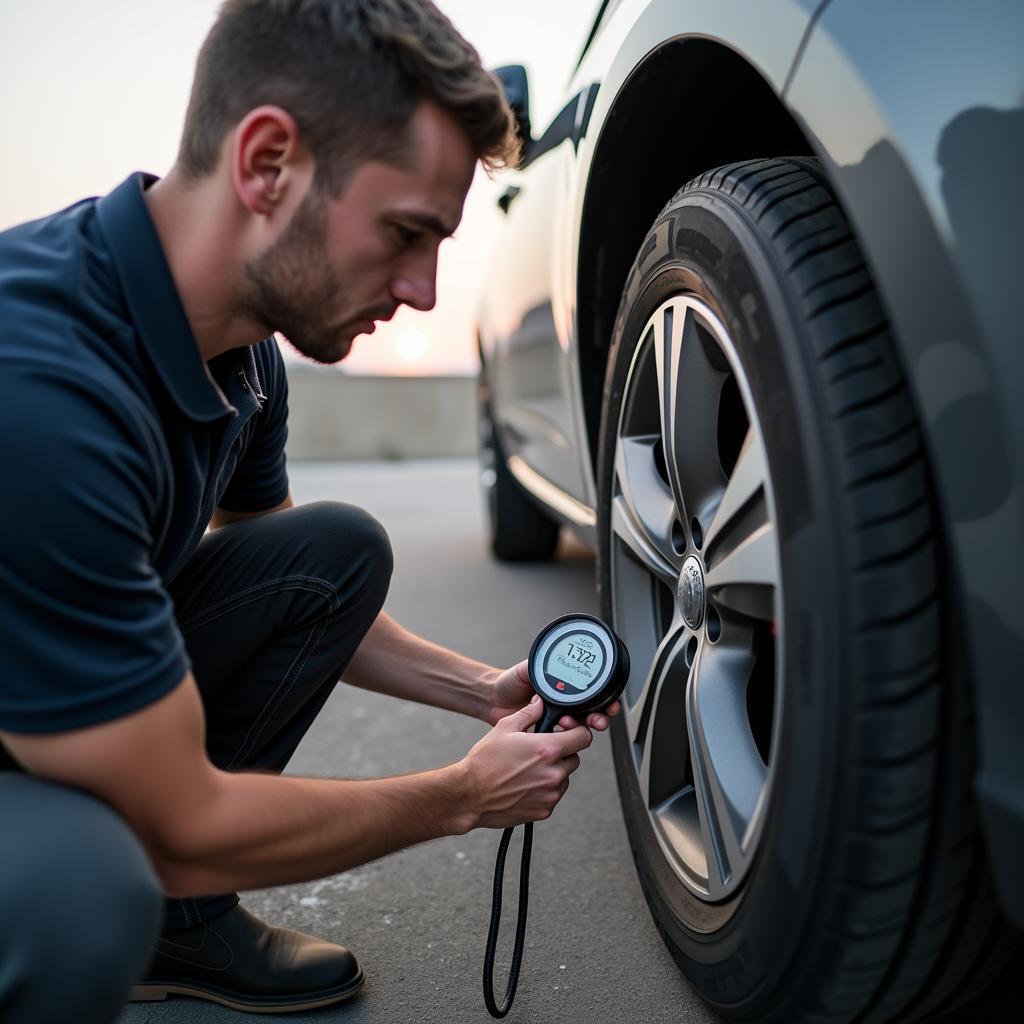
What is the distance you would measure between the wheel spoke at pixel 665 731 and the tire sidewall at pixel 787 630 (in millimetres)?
225

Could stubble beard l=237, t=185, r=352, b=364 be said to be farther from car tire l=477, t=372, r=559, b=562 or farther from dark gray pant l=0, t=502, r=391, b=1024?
car tire l=477, t=372, r=559, b=562

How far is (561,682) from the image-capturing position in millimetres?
1202

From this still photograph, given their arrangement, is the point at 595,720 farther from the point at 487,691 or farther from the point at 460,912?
the point at 460,912

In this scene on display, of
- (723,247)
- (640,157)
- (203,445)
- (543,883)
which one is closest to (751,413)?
(723,247)

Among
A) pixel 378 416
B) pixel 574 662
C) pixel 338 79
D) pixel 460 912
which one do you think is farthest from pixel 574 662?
pixel 378 416

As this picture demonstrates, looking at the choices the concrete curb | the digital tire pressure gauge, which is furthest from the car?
the concrete curb

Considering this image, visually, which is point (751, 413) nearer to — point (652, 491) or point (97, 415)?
point (652, 491)

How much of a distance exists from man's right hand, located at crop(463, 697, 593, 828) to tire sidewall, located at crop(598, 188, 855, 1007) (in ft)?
0.66

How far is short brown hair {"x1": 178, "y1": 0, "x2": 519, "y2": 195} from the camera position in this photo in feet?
3.28

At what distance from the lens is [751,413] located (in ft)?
3.07

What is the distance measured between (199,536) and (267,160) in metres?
0.45

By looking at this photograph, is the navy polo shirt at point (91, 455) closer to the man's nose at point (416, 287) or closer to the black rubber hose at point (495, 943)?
the man's nose at point (416, 287)

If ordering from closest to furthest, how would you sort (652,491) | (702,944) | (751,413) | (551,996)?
1. (751,413)
2. (702,944)
3. (551,996)
4. (652,491)

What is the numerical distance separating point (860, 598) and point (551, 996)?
68 cm
